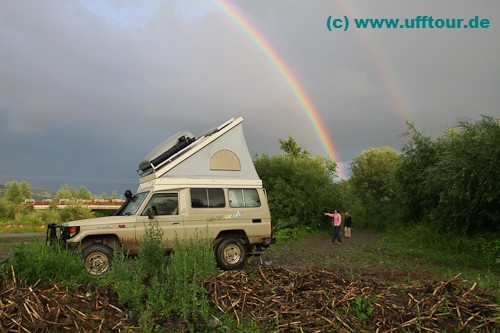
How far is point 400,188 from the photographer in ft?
68.8

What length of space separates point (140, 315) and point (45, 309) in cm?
112

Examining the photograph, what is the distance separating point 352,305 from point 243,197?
6.81 metres

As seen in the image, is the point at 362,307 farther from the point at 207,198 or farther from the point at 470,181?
the point at 470,181

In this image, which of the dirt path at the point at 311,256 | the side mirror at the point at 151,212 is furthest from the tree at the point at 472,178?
the side mirror at the point at 151,212

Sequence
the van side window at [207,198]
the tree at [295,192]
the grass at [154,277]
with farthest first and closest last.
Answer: the tree at [295,192] < the van side window at [207,198] < the grass at [154,277]

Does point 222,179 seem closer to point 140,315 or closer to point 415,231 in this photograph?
point 140,315

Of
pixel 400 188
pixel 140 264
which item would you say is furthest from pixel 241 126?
pixel 400 188

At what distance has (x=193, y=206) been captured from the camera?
36.4 ft

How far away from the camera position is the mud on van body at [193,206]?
10.1 m

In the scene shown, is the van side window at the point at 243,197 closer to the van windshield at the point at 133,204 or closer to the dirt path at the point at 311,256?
the dirt path at the point at 311,256

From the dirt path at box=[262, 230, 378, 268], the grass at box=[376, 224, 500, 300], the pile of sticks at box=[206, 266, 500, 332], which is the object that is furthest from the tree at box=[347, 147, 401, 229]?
the pile of sticks at box=[206, 266, 500, 332]

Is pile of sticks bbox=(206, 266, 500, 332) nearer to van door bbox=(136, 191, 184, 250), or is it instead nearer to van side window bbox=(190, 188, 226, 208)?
van door bbox=(136, 191, 184, 250)

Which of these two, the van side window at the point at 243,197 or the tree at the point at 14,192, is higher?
the tree at the point at 14,192

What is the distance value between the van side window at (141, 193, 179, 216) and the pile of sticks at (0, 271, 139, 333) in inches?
197
